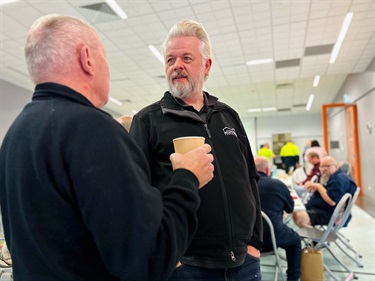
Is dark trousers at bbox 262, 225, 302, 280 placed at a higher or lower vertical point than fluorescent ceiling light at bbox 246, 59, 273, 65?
lower

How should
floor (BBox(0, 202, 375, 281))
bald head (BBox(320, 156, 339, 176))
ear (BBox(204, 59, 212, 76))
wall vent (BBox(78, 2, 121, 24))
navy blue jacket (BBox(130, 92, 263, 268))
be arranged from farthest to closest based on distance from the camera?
1. wall vent (BBox(78, 2, 121, 24))
2. bald head (BBox(320, 156, 339, 176))
3. floor (BBox(0, 202, 375, 281))
4. ear (BBox(204, 59, 212, 76))
5. navy blue jacket (BBox(130, 92, 263, 268))

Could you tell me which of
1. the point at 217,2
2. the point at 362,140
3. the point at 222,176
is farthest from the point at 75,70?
the point at 362,140

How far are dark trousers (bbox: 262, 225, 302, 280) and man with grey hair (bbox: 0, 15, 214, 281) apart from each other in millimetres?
2123

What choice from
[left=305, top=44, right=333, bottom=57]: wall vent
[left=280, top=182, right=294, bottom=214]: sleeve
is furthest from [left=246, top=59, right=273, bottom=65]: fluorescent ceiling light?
[left=280, top=182, right=294, bottom=214]: sleeve

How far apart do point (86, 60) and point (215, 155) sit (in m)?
0.59

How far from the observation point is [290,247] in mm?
2594

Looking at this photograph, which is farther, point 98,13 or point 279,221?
point 98,13

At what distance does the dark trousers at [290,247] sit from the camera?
252 centimetres

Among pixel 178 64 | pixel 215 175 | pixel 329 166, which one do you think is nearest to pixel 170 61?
pixel 178 64

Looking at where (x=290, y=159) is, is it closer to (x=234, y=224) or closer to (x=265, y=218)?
(x=265, y=218)

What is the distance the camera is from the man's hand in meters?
0.71

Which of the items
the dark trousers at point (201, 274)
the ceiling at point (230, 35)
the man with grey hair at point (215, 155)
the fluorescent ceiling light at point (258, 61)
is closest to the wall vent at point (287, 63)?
the ceiling at point (230, 35)

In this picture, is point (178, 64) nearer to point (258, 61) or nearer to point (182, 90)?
point (182, 90)

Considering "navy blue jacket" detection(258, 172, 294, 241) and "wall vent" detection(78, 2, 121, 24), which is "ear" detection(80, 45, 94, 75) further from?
"wall vent" detection(78, 2, 121, 24)
